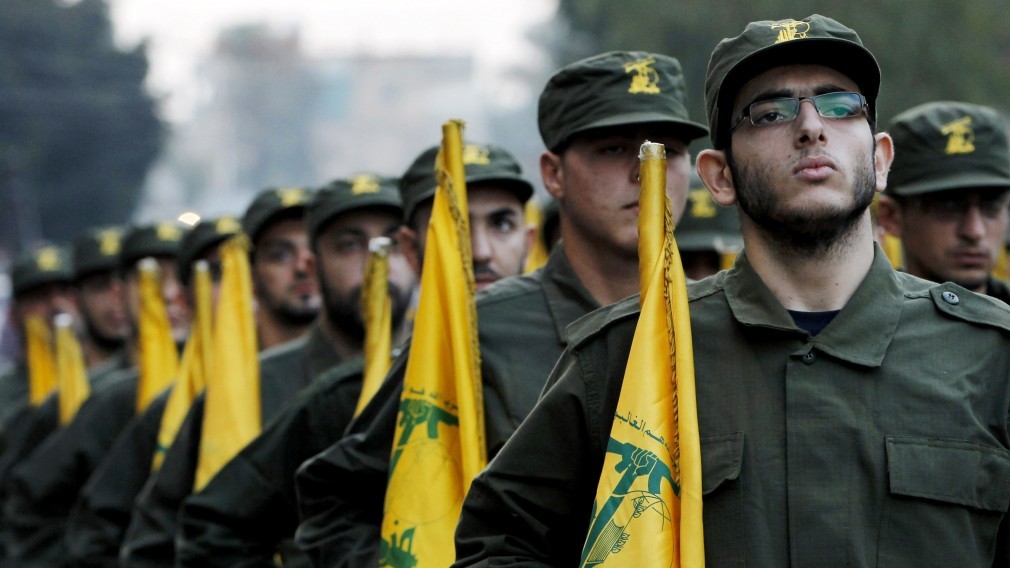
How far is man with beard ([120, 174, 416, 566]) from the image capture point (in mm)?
7445

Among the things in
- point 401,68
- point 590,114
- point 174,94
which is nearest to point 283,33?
point 401,68

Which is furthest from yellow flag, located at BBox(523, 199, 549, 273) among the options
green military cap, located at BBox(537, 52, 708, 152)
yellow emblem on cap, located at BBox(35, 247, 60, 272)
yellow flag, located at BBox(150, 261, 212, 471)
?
yellow emblem on cap, located at BBox(35, 247, 60, 272)

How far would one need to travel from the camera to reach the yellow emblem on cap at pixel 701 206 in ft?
24.3

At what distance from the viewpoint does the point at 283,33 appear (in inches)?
3917

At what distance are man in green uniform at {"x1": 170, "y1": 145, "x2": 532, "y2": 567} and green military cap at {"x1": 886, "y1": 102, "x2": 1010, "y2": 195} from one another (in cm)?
138

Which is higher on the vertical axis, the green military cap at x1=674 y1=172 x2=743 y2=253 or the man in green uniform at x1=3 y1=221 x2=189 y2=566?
the green military cap at x1=674 y1=172 x2=743 y2=253

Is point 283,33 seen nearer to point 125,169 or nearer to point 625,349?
point 125,169

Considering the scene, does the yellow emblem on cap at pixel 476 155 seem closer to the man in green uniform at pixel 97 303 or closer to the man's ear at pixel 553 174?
the man's ear at pixel 553 174

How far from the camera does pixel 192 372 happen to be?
27.8 feet

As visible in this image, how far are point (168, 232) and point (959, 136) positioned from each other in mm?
6278

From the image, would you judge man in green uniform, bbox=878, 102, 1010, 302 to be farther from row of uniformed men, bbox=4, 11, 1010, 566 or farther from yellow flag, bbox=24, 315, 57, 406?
yellow flag, bbox=24, 315, 57, 406

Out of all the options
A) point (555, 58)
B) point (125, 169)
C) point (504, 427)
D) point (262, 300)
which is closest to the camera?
point (504, 427)

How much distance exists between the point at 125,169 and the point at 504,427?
125 feet

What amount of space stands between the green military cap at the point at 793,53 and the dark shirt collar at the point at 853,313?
14.7 inches
